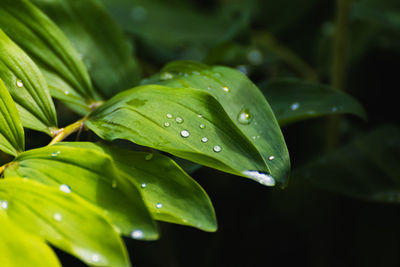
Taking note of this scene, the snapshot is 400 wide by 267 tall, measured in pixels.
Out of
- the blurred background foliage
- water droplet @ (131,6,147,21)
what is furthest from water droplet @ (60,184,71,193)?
water droplet @ (131,6,147,21)

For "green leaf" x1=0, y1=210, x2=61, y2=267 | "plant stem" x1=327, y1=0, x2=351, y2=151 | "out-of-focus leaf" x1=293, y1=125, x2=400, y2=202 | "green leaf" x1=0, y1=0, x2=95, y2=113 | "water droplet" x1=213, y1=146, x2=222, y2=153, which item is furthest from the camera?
"plant stem" x1=327, y1=0, x2=351, y2=151

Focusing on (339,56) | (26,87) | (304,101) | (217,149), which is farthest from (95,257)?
(339,56)

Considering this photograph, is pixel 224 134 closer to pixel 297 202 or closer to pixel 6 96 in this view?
pixel 6 96

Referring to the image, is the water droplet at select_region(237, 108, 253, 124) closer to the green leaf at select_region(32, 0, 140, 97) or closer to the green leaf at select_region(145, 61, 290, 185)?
the green leaf at select_region(145, 61, 290, 185)

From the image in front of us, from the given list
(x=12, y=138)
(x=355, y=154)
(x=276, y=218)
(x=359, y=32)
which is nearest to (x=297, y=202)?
(x=276, y=218)

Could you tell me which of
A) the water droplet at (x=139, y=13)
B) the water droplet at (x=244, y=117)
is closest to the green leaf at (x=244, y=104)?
the water droplet at (x=244, y=117)

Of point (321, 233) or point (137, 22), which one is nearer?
point (321, 233)

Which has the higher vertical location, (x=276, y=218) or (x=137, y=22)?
(x=137, y=22)

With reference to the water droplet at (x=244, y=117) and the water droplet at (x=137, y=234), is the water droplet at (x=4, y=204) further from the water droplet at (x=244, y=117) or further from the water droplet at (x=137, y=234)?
the water droplet at (x=244, y=117)
